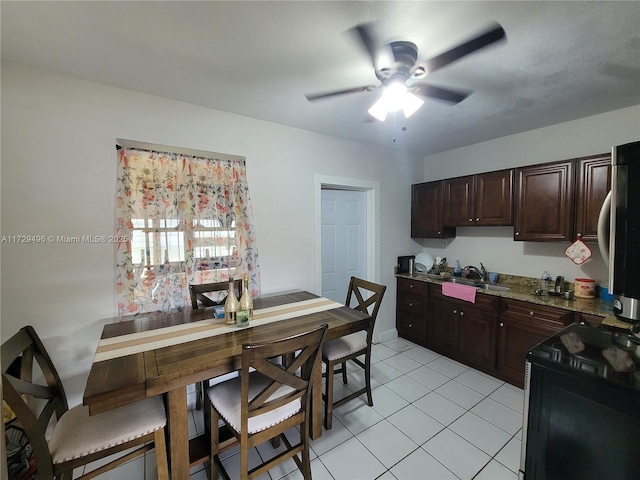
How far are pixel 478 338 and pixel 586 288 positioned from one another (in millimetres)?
1049

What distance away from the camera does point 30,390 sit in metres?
1.33

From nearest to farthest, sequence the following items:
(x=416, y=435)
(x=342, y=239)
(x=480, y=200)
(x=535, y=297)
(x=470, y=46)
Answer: (x=470, y=46)
(x=416, y=435)
(x=535, y=297)
(x=480, y=200)
(x=342, y=239)

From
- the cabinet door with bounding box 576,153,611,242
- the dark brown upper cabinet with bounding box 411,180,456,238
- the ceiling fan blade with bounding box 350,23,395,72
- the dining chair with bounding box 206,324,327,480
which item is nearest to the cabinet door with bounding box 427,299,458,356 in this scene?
the dark brown upper cabinet with bounding box 411,180,456,238

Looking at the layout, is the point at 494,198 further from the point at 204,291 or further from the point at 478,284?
the point at 204,291

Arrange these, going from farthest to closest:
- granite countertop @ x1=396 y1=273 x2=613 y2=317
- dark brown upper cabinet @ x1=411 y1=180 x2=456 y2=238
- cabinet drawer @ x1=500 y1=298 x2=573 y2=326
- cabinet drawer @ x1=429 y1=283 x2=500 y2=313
Answer: dark brown upper cabinet @ x1=411 y1=180 x2=456 y2=238 → cabinet drawer @ x1=429 y1=283 x2=500 y2=313 → cabinet drawer @ x1=500 y1=298 x2=573 y2=326 → granite countertop @ x1=396 y1=273 x2=613 y2=317

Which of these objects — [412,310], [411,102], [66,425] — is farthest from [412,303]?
[66,425]

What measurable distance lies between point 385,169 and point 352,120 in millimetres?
1139

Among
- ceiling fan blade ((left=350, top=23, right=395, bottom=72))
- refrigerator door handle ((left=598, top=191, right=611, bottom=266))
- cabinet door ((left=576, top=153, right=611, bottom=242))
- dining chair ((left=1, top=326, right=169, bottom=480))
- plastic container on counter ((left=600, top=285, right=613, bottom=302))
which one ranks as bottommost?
dining chair ((left=1, top=326, right=169, bottom=480))

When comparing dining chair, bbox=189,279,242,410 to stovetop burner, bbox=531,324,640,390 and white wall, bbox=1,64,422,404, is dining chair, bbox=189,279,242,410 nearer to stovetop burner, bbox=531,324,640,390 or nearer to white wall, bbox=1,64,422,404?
white wall, bbox=1,64,422,404

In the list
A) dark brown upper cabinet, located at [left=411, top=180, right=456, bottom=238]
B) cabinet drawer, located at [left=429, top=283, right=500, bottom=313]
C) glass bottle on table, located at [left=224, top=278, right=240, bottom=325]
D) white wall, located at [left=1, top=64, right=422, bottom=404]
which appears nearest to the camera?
white wall, located at [left=1, top=64, right=422, bottom=404]

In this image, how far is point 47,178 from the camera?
1.80 m

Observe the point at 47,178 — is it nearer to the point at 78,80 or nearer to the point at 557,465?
the point at 78,80

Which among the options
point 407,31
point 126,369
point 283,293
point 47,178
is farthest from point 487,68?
point 47,178

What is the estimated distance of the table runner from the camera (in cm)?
147
